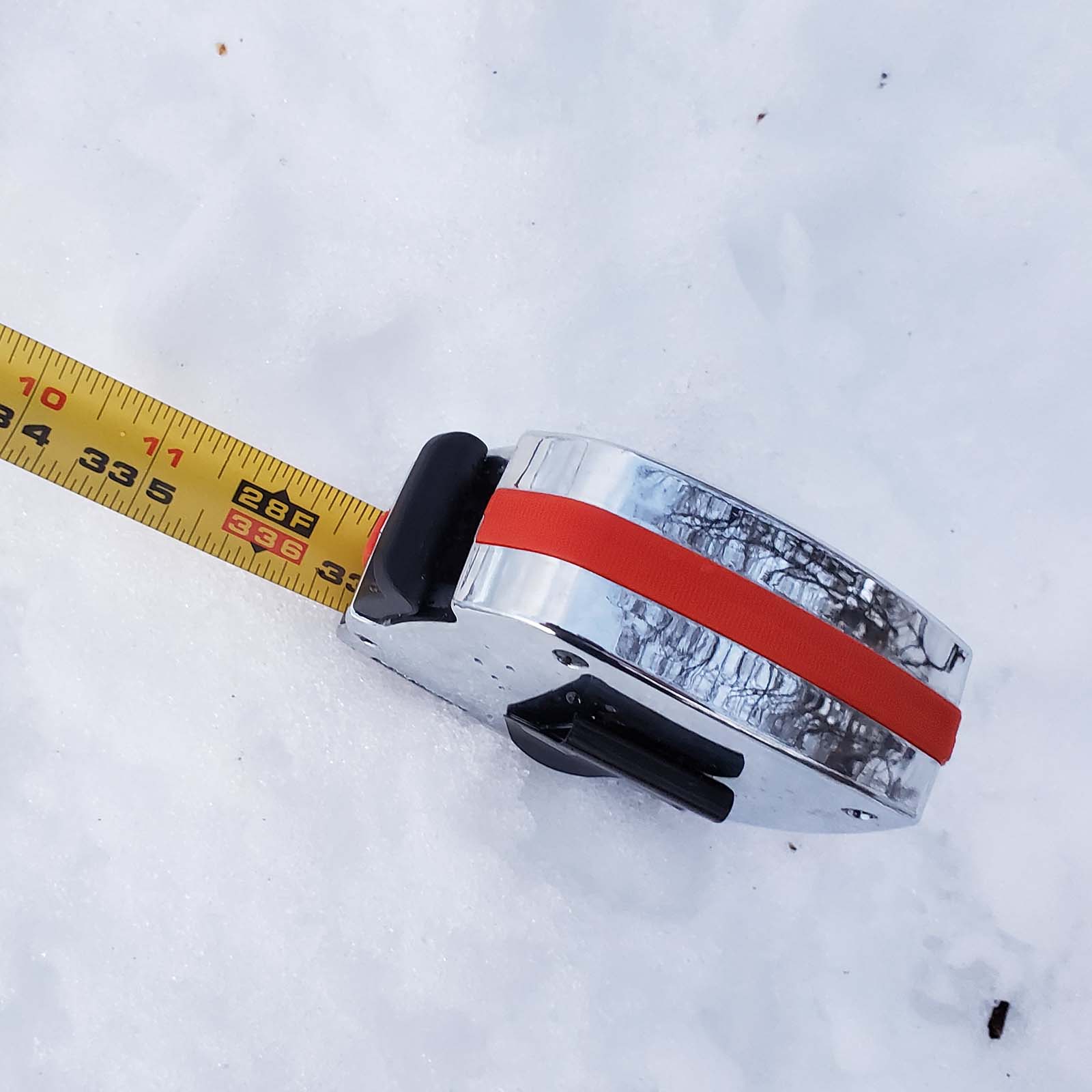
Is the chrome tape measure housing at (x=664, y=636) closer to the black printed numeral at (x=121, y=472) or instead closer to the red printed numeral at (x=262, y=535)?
the red printed numeral at (x=262, y=535)

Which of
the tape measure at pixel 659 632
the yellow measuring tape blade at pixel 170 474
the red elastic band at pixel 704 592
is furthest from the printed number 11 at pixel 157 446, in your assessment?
the red elastic band at pixel 704 592

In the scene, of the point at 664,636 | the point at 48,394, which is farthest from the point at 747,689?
the point at 48,394

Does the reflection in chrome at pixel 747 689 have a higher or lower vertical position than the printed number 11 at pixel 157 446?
lower

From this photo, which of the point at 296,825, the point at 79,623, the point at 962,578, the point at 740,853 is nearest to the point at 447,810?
the point at 296,825

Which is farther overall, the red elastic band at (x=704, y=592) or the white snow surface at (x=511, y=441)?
the white snow surface at (x=511, y=441)

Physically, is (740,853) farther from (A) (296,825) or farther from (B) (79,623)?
(B) (79,623)
